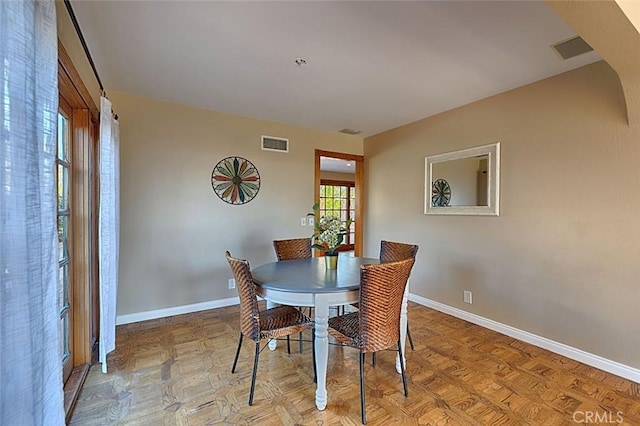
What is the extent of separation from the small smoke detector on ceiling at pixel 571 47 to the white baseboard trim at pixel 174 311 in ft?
13.4

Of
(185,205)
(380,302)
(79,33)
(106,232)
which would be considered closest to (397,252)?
(380,302)

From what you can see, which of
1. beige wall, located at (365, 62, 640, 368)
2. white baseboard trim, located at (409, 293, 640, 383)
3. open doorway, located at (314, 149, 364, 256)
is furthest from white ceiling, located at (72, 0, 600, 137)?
open doorway, located at (314, 149, 364, 256)

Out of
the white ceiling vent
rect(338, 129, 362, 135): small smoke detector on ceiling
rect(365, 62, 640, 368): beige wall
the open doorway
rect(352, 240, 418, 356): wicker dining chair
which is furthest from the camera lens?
the open doorway

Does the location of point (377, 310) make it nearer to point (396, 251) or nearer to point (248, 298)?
point (248, 298)

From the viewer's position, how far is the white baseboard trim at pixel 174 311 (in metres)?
3.19

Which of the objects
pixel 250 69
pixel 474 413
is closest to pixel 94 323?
pixel 250 69

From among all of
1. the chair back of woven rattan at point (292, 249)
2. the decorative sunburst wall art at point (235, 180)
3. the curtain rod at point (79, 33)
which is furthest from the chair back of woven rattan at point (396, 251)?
the curtain rod at point (79, 33)

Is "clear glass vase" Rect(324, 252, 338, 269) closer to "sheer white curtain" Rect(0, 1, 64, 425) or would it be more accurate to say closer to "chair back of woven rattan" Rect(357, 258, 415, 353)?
"chair back of woven rattan" Rect(357, 258, 415, 353)

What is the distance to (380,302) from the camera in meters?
1.79

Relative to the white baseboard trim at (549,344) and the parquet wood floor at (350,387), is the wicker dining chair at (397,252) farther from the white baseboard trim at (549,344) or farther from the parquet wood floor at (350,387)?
the white baseboard trim at (549,344)

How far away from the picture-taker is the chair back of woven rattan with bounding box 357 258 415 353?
1.74 meters

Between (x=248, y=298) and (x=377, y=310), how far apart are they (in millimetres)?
853

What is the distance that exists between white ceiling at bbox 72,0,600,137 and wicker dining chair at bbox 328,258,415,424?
1570mm

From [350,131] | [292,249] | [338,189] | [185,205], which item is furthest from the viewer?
[338,189]
